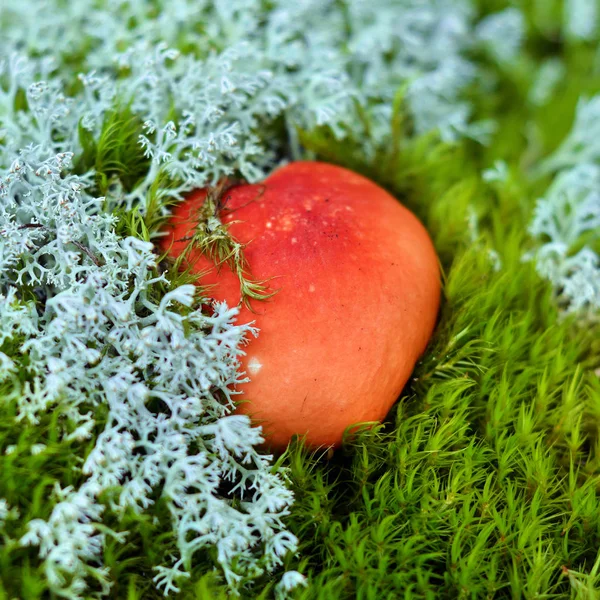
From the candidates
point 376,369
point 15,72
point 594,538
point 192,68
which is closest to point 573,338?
point 594,538

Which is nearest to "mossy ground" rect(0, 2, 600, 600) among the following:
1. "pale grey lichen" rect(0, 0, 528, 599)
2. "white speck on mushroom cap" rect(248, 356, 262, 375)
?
"pale grey lichen" rect(0, 0, 528, 599)

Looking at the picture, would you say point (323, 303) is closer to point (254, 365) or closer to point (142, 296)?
point (254, 365)

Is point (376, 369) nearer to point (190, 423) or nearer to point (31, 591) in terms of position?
point (190, 423)

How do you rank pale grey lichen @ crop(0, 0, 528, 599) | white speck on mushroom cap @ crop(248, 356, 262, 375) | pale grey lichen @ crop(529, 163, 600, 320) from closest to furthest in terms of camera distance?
pale grey lichen @ crop(0, 0, 528, 599), white speck on mushroom cap @ crop(248, 356, 262, 375), pale grey lichen @ crop(529, 163, 600, 320)

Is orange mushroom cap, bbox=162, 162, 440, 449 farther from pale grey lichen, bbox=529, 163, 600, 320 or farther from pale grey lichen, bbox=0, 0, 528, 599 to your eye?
pale grey lichen, bbox=529, 163, 600, 320

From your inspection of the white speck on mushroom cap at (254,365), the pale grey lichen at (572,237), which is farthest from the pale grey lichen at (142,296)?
the pale grey lichen at (572,237)

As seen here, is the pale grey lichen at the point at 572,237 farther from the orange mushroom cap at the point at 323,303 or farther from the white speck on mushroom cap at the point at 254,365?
the white speck on mushroom cap at the point at 254,365

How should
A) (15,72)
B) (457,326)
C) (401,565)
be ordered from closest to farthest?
1. (401,565)
2. (457,326)
3. (15,72)
